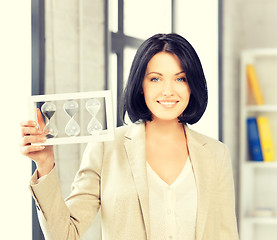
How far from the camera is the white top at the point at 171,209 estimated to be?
1472 mm

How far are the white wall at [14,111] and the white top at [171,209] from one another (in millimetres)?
623

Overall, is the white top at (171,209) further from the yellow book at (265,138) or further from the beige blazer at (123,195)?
the yellow book at (265,138)

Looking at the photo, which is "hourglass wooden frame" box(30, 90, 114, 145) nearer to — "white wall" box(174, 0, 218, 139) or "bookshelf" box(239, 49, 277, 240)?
"white wall" box(174, 0, 218, 139)

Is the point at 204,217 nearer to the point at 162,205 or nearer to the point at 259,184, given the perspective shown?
the point at 162,205

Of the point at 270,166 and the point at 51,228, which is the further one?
the point at 270,166

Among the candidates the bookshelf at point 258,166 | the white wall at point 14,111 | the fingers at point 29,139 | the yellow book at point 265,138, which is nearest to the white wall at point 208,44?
the bookshelf at point 258,166

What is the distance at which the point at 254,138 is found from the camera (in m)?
4.17

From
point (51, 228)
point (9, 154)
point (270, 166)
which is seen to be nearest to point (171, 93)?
point (51, 228)

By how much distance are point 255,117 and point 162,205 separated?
3.06 metres

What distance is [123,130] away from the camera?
5.27ft

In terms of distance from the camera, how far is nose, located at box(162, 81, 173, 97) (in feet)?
4.75

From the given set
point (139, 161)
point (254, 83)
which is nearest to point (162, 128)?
point (139, 161)

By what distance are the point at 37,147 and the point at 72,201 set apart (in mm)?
240

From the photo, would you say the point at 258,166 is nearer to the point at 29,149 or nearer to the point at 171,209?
the point at 171,209
